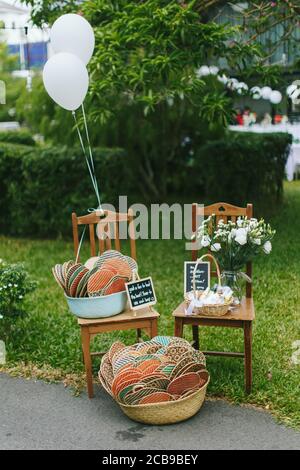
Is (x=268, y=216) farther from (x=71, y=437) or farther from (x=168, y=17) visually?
(x=71, y=437)

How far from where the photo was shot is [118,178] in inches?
315

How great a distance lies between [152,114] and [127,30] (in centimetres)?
401

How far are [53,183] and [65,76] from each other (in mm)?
3625

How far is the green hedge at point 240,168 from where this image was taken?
28.7ft

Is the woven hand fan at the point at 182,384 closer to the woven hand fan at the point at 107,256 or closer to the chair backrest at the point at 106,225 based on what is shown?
the woven hand fan at the point at 107,256

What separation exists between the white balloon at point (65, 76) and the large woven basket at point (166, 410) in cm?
221

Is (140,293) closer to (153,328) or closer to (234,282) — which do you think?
(153,328)

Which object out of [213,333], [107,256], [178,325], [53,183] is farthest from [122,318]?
[53,183]

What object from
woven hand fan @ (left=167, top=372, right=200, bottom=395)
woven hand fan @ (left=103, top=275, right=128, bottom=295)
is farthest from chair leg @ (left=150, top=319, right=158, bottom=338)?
woven hand fan @ (left=167, top=372, right=200, bottom=395)

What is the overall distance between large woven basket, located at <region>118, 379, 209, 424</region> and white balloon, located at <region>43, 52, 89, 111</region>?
2210mm

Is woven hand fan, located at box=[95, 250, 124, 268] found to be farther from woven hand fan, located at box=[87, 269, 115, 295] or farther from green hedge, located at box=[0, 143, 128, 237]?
green hedge, located at box=[0, 143, 128, 237]

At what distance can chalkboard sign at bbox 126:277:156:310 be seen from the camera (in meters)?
3.80

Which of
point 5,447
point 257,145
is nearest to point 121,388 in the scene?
point 5,447

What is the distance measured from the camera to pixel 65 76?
4.43 m
